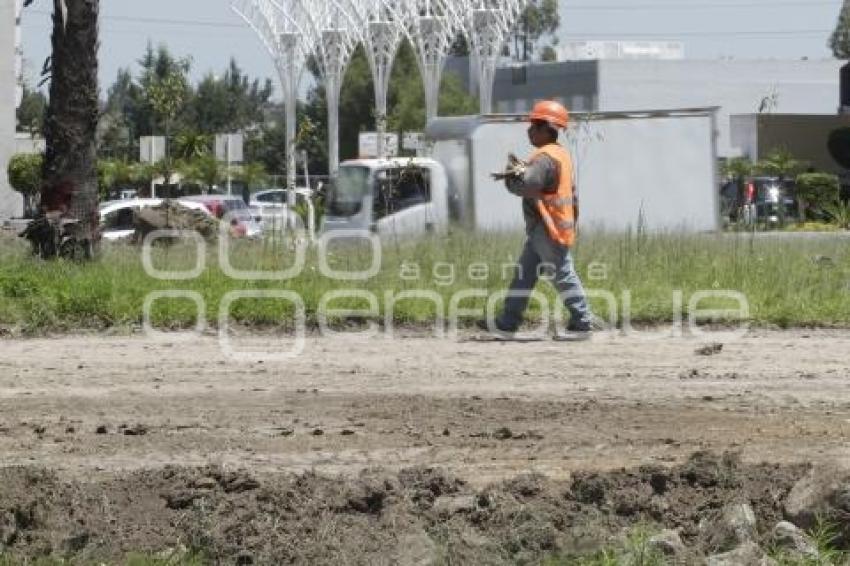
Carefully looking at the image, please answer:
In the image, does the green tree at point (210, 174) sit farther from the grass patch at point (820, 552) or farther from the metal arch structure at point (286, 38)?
the grass patch at point (820, 552)

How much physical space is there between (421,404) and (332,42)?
2413 inches

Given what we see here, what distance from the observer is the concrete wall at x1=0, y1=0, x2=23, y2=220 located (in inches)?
2222

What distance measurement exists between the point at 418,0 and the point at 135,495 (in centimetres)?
6470

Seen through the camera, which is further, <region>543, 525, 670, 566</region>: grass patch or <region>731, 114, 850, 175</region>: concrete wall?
<region>731, 114, 850, 175</region>: concrete wall

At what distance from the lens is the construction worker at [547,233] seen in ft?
46.2

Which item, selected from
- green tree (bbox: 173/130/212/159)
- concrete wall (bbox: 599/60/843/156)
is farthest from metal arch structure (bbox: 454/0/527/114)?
green tree (bbox: 173/130/212/159)

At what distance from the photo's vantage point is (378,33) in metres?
70.9

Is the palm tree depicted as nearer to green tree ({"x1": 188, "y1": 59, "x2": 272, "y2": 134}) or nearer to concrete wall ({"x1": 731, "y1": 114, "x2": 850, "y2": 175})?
concrete wall ({"x1": 731, "y1": 114, "x2": 850, "y2": 175})

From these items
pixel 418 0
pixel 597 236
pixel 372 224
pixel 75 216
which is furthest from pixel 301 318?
pixel 418 0

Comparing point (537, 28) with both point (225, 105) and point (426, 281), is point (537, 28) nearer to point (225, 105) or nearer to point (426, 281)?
point (225, 105)

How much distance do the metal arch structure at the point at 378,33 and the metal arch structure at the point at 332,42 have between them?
53cm

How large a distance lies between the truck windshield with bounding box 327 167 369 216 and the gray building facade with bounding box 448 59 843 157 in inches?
2289

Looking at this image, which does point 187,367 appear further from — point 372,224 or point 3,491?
point 372,224

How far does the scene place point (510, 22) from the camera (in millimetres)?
72688
